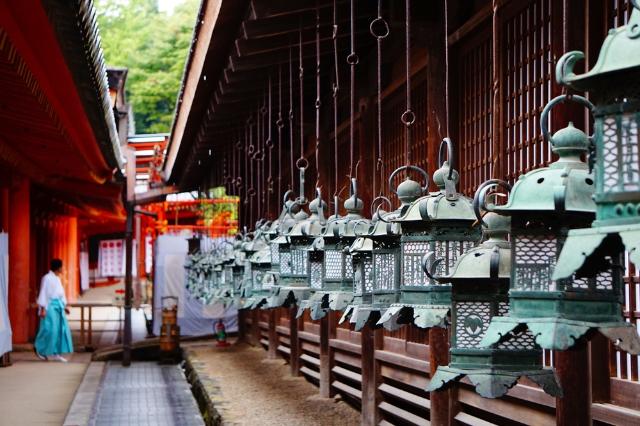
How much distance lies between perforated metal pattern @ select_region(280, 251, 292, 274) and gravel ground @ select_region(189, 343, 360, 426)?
13.1ft

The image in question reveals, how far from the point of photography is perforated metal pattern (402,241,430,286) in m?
5.22

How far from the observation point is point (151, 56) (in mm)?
63938

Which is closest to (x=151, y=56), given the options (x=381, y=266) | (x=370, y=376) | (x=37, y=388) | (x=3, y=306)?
(x=3, y=306)

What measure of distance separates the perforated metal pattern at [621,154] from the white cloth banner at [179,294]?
2704 centimetres

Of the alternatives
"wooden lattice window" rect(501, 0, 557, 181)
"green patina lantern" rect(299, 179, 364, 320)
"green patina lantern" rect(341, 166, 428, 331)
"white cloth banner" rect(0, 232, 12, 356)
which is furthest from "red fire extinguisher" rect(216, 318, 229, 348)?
"green patina lantern" rect(341, 166, 428, 331)

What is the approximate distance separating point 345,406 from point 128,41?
5270 centimetres

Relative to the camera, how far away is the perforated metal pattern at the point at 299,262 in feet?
27.6

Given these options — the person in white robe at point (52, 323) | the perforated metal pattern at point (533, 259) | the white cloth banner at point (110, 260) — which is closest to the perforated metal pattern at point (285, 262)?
the perforated metal pattern at point (533, 259)

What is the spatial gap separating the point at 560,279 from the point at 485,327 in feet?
3.75

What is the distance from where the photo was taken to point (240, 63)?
41.0ft

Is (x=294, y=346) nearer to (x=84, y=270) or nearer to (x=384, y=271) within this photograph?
(x=384, y=271)

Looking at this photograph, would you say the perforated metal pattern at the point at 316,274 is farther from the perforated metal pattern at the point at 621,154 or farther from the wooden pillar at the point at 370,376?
the perforated metal pattern at the point at 621,154

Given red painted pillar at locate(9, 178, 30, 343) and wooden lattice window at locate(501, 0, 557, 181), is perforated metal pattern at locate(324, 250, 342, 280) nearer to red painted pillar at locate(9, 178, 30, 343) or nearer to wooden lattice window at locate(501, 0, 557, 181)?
wooden lattice window at locate(501, 0, 557, 181)

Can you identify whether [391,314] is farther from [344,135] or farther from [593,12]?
[344,135]
